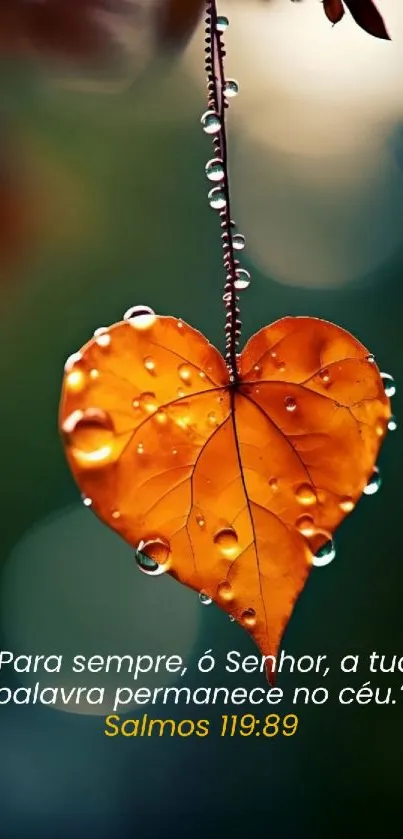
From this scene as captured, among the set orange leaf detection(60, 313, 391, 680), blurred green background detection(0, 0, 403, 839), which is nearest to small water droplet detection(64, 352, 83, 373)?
orange leaf detection(60, 313, 391, 680)

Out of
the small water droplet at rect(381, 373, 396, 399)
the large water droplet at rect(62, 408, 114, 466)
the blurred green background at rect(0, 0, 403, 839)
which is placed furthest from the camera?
the blurred green background at rect(0, 0, 403, 839)

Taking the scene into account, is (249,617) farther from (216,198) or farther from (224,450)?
(216,198)

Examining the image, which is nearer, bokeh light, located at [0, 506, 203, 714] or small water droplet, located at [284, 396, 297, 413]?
small water droplet, located at [284, 396, 297, 413]

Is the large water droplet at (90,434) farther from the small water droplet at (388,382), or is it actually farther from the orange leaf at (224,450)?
the small water droplet at (388,382)

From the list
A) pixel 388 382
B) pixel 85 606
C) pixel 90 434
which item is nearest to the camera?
pixel 90 434

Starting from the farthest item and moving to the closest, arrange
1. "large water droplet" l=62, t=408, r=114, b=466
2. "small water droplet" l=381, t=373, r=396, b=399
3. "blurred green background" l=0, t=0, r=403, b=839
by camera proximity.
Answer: "blurred green background" l=0, t=0, r=403, b=839, "small water droplet" l=381, t=373, r=396, b=399, "large water droplet" l=62, t=408, r=114, b=466

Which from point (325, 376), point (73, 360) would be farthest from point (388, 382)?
point (73, 360)

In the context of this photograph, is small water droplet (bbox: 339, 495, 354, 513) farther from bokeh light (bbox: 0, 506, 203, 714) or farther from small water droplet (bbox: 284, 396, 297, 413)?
bokeh light (bbox: 0, 506, 203, 714)
